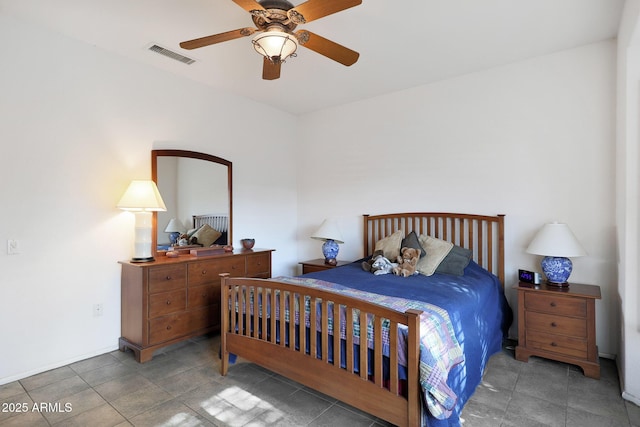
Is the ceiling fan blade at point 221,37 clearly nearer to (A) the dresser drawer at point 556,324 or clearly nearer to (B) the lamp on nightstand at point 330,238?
(B) the lamp on nightstand at point 330,238

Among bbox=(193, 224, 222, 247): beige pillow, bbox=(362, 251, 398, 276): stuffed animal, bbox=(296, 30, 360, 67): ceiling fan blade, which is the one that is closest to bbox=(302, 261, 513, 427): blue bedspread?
bbox=(362, 251, 398, 276): stuffed animal

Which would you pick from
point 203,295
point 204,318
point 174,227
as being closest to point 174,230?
point 174,227

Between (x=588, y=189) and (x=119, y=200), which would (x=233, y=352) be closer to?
(x=119, y=200)

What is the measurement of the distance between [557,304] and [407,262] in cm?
120

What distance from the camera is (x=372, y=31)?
2.67 meters

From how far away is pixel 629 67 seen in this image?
2229 millimetres

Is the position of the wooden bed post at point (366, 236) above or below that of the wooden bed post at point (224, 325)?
above

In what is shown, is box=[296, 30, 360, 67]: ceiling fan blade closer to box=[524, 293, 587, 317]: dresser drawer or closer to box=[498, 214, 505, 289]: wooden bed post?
box=[498, 214, 505, 289]: wooden bed post

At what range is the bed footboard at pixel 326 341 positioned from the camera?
167 centimetres

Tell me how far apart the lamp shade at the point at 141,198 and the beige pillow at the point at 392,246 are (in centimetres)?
225

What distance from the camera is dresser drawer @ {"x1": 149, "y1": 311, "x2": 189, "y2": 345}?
2855mm

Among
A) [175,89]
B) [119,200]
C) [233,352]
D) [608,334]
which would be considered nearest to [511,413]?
[608,334]

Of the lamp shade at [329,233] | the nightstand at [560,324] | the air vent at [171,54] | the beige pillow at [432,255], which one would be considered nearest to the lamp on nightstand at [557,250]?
the nightstand at [560,324]

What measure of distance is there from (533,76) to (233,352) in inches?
144
